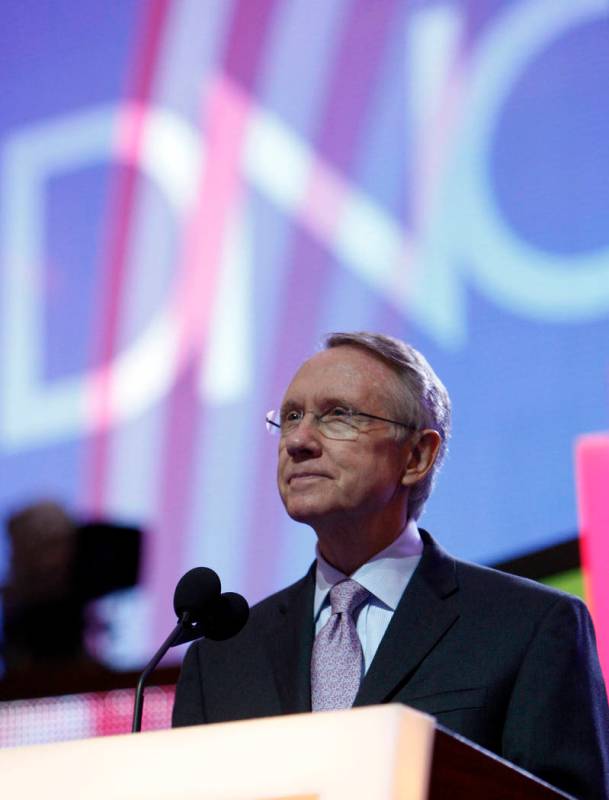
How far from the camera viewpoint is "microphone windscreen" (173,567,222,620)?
6.94 ft

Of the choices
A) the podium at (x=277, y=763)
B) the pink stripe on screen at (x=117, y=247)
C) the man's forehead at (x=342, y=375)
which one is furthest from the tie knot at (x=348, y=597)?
the pink stripe on screen at (x=117, y=247)

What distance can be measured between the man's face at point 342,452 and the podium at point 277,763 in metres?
0.95

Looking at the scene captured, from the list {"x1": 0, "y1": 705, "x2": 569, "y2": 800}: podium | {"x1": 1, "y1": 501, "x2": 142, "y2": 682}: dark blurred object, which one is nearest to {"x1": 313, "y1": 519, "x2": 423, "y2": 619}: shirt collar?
{"x1": 0, "y1": 705, "x2": 569, "y2": 800}: podium

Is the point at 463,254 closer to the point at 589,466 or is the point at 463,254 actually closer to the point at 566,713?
the point at 589,466

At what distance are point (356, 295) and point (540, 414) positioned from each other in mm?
651

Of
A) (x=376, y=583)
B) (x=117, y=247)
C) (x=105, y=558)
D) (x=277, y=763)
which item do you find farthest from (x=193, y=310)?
(x=277, y=763)

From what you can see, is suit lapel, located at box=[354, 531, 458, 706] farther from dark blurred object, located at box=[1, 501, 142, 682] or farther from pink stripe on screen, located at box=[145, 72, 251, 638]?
dark blurred object, located at box=[1, 501, 142, 682]

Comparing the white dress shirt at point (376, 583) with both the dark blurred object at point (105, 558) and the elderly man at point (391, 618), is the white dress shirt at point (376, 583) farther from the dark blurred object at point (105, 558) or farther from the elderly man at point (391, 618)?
the dark blurred object at point (105, 558)

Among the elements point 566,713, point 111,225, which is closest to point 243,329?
point 111,225

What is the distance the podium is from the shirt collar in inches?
35.6

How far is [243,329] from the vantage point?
3.80m

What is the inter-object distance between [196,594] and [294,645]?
1.29 ft

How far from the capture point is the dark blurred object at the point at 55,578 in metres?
3.84

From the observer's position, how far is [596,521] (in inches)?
119
